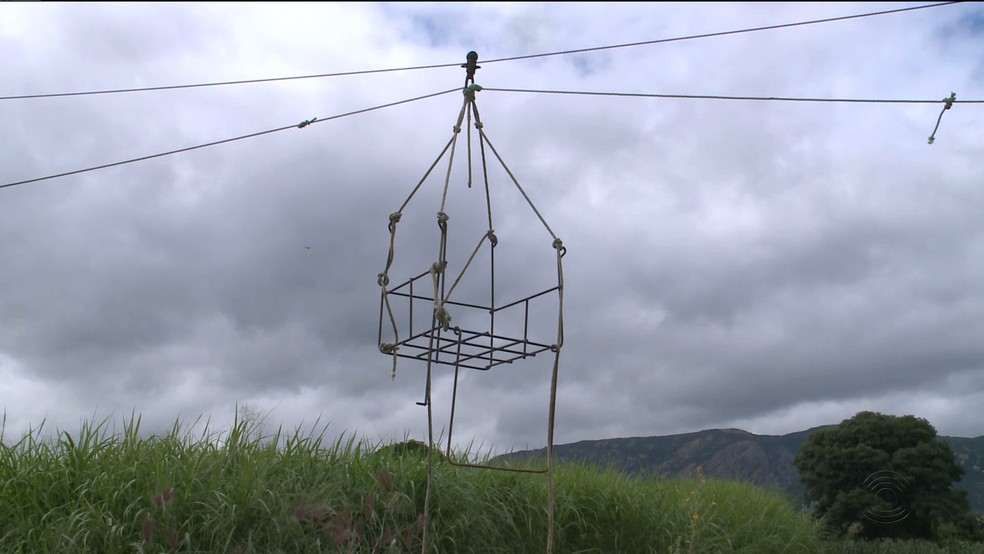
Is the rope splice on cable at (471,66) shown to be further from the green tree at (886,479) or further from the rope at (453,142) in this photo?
the green tree at (886,479)

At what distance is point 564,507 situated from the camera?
629 cm

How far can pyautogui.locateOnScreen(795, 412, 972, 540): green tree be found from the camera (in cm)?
1091

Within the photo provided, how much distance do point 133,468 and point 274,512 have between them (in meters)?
0.83

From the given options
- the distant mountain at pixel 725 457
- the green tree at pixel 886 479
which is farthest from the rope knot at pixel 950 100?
the green tree at pixel 886 479

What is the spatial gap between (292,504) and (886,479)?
8.60 metres

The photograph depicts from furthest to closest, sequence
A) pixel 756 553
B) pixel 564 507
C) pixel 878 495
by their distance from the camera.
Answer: pixel 878 495 < pixel 756 553 < pixel 564 507

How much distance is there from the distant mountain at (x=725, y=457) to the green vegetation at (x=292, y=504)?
0.73 m

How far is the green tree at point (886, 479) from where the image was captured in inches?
429

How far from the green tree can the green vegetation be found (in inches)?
187

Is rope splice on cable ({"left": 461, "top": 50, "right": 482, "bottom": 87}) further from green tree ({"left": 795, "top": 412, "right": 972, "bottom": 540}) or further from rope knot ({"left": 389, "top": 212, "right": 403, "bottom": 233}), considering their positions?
green tree ({"left": 795, "top": 412, "right": 972, "bottom": 540})

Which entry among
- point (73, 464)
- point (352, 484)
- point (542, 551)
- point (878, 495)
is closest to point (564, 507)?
point (542, 551)

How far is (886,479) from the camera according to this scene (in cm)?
1120

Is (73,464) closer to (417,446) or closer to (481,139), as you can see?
(417,446)

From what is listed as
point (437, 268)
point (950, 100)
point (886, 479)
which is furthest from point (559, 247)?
point (886, 479)
